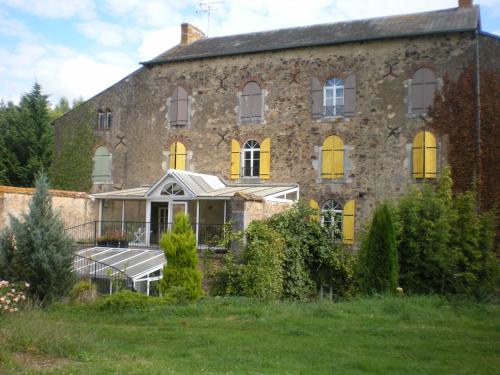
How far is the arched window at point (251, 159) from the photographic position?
20.9 metres

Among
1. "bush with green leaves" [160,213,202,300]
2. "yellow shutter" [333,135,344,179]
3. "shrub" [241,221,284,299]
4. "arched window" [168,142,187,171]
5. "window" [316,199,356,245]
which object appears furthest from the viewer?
"arched window" [168,142,187,171]

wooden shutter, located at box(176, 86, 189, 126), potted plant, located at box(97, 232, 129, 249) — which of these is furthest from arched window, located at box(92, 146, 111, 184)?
potted plant, located at box(97, 232, 129, 249)

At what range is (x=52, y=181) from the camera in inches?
926

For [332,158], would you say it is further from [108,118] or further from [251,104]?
[108,118]

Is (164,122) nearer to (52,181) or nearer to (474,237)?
(52,181)

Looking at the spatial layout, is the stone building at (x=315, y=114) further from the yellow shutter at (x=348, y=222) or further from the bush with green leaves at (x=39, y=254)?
the bush with green leaves at (x=39, y=254)

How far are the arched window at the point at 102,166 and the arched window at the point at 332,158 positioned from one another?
9.08 metres

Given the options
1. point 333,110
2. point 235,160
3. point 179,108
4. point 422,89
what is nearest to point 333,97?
point 333,110

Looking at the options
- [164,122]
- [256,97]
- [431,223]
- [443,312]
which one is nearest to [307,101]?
[256,97]

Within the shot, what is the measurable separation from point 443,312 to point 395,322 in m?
1.32

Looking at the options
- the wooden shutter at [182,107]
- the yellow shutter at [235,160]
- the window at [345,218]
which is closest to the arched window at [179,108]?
the wooden shutter at [182,107]

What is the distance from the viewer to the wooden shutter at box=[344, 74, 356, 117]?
1947cm

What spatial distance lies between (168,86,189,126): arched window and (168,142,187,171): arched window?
0.90 metres

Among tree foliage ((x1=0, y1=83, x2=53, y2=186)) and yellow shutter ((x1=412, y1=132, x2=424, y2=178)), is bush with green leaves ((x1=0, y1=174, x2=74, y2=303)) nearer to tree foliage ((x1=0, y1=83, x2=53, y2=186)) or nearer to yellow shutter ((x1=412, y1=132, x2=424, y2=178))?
yellow shutter ((x1=412, y1=132, x2=424, y2=178))
